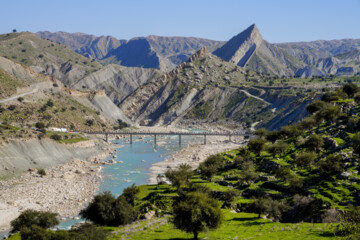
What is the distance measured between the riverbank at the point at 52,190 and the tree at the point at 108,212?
8.90 metres

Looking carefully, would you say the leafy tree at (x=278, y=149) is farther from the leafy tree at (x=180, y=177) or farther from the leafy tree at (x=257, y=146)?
the leafy tree at (x=180, y=177)

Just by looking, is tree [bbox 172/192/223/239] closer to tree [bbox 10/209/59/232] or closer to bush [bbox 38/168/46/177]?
tree [bbox 10/209/59/232]

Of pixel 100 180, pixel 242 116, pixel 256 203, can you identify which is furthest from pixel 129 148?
pixel 256 203

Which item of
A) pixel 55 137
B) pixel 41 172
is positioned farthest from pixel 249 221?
pixel 55 137

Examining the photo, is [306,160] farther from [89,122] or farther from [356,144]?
[89,122]

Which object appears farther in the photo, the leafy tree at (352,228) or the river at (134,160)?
the river at (134,160)

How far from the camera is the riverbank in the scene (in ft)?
185

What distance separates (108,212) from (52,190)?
2664 cm

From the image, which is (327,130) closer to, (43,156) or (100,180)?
(100,180)

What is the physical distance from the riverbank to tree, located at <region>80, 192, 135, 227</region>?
350 inches

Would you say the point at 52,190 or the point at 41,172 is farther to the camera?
the point at 41,172

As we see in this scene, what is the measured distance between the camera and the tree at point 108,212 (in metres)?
45.6

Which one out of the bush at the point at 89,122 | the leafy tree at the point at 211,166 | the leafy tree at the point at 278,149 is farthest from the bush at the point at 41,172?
the bush at the point at 89,122

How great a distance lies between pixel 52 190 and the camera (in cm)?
6781
